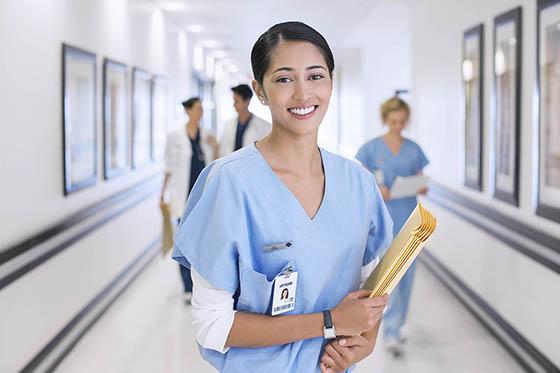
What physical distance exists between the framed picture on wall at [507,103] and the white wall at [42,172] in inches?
115

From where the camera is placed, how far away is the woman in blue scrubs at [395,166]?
4754 millimetres

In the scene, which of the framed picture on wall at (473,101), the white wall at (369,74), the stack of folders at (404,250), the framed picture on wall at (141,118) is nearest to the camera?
the stack of folders at (404,250)

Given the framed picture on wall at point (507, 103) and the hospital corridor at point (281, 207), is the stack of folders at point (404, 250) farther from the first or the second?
the framed picture on wall at point (507, 103)

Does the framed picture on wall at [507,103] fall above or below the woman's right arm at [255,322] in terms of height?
above

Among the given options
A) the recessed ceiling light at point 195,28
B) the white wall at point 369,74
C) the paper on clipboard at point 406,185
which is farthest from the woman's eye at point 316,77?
the recessed ceiling light at point 195,28

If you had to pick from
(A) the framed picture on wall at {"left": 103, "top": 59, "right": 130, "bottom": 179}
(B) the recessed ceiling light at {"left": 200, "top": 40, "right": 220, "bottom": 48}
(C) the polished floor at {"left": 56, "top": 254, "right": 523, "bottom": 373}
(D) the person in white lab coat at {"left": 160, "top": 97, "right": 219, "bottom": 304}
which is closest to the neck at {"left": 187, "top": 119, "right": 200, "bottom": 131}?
(D) the person in white lab coat at {"left": 160, "top": 97, "right": 219, "bottom": 304}

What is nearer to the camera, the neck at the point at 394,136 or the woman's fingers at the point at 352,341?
the woman's fingers at the point at 352,341

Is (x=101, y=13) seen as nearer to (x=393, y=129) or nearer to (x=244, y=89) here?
(x=244, y=89)

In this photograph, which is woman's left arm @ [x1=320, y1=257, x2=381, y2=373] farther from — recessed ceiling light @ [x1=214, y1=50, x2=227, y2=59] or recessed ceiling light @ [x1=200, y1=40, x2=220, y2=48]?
recessed ceiling light @ [x1=214, y1=50, x2=227, y2=59]

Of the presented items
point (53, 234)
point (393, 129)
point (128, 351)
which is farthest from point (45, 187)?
point (393, 129)

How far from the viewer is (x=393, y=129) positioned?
4852 millimetres

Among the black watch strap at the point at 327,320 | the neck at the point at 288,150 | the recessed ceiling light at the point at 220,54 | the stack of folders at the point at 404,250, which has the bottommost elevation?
the black watch strap at the point at 327,320

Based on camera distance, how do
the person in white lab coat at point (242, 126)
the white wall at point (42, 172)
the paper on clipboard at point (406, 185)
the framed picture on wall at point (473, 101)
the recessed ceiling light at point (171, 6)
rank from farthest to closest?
the recessed ceiling light at point (171, 6) → the person in white lab coat at point (242, 126) → the framed picture on wall at point (473, 101) → the paper on clipboard at point (406, 185) → the white wall at point (42, 172)

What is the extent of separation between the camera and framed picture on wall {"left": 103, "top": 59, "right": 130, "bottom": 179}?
593cm
